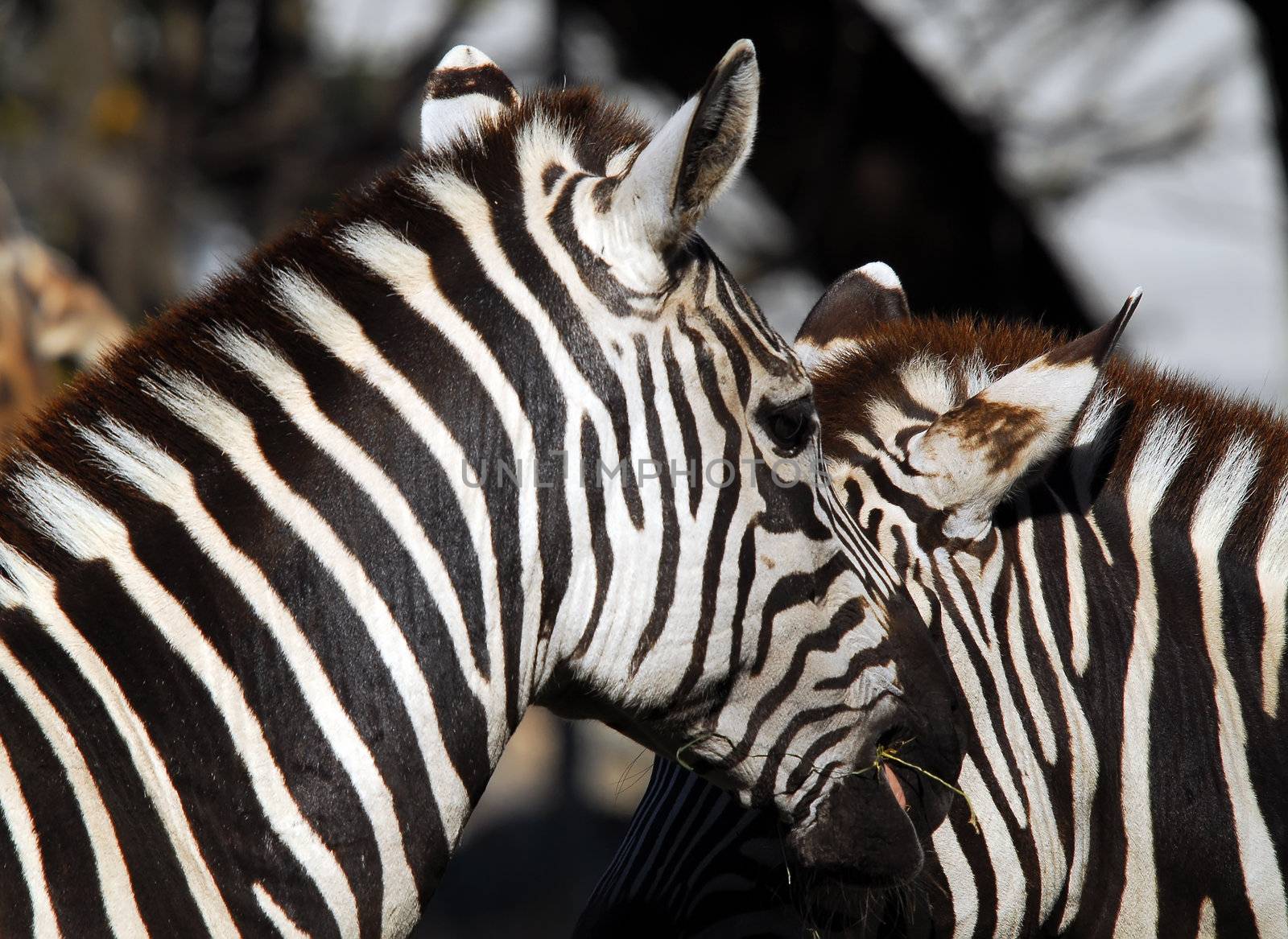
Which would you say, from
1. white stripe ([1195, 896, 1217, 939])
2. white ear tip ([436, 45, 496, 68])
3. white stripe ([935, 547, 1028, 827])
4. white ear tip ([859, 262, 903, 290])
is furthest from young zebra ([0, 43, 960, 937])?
white ear tip ([859, 262, 903, 290])

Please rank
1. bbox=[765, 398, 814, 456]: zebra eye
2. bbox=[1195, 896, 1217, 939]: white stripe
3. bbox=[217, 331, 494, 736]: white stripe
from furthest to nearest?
bbox=[1195, 896, 1217, 939]: white stripe
bbox=[765, 398, 814, 456]: zebra eye
bbox=[217, 331, 494, 736]: white stripe

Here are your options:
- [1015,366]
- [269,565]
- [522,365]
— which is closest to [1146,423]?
[1015,366]

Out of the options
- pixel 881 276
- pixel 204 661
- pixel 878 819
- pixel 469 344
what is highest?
pixel 881 276

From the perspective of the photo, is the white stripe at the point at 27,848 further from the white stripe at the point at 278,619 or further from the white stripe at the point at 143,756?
the white stripe at the point at 278,619

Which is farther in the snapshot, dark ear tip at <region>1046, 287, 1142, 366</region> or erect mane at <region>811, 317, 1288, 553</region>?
erect mane at <region>811, 317, 1288, 553</region>

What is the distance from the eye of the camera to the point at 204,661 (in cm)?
226

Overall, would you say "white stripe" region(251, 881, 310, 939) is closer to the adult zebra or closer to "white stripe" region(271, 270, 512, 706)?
"white stripe" region(271, 270, 512, 706)

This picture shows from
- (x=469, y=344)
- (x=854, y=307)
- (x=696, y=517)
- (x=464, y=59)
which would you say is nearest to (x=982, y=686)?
(x=696, y=517)

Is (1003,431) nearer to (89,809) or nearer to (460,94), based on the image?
(460,94)

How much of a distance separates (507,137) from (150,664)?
1.32 meters

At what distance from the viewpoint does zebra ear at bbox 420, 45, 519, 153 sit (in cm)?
287

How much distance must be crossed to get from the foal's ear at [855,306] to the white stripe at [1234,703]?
1.07 meters

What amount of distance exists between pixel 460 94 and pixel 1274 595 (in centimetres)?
245

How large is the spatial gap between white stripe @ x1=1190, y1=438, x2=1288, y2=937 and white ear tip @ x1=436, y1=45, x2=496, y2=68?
7.29 feet
